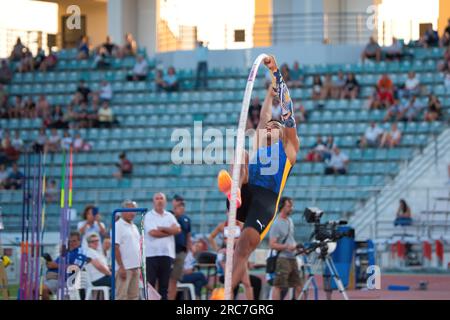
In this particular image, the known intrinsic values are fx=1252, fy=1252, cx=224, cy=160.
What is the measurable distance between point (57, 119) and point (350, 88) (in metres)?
6.62

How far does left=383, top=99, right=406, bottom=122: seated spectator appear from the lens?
25.0 metres

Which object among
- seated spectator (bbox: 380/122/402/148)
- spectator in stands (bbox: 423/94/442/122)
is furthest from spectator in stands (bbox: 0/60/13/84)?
spectator in stands (bbox: 423/94/442/122)

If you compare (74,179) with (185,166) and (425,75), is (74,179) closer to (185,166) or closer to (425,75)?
(185,166)

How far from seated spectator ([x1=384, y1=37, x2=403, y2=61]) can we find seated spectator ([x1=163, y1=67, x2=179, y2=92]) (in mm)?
4714

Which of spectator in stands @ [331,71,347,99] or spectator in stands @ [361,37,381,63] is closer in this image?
spectator in stands @ [331,71,347,99]

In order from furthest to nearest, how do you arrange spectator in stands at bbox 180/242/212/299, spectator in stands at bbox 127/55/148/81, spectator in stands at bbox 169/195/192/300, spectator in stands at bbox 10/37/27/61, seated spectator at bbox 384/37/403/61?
1. spectator in stands at bbox 10/37/27/61
2. spectator in stands at bbox 127/55/148/81
3. seated spectator at bbox 384/37/403/61
4. spectator in stands at bbox 180/242/212/299
5. spectator in stands at bbox 169/195/192/300

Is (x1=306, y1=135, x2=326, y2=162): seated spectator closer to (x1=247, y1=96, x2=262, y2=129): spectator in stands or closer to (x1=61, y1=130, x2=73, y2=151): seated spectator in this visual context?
(x1=247, y1=96, x2=262, y2=129): spectator in stands

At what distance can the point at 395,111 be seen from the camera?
25.1 metres

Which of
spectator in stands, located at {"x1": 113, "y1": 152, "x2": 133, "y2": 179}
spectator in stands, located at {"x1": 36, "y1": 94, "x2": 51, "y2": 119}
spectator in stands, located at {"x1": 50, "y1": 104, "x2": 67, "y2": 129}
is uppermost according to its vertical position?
spectator in stands, located at {"x1": 36, "y1": 94, "x2": 51, "y2": 119}

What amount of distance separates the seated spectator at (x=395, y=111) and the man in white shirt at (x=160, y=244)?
10473mm

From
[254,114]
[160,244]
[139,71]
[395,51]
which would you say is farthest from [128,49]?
[160,244]

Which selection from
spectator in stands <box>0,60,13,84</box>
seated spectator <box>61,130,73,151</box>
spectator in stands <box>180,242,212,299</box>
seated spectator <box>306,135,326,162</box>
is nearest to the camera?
spectator in stands <box>180,242,212,299</box>

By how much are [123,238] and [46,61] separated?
15624mm

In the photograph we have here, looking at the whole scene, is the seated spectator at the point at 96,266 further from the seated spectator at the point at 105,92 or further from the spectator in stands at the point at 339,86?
the seated spectator at the point at 105,92
